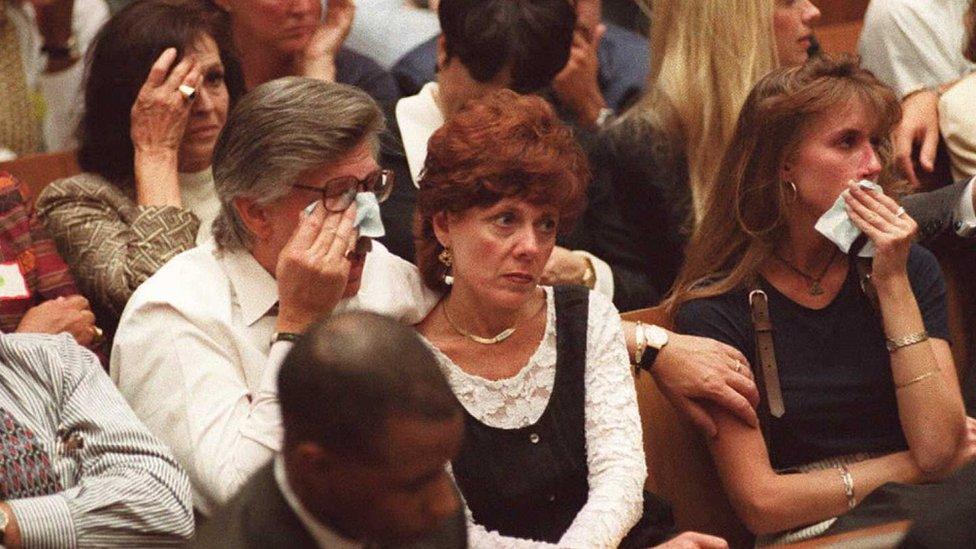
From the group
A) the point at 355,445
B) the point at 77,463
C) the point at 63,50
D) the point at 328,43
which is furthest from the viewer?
the point at 63,50

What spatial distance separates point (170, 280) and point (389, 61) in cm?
190

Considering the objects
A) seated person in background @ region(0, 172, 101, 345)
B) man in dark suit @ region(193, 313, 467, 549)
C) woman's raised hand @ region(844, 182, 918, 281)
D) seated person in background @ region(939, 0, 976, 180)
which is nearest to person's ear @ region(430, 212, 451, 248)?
seated person in background @ region(0, 172, 101, 345)

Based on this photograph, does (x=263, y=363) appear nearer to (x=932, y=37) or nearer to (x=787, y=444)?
(x=787, y=444)

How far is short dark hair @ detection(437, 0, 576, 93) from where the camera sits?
10.5 ft

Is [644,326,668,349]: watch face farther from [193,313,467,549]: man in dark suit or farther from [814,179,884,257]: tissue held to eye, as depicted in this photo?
[193,313,467,549]: man in dark suit

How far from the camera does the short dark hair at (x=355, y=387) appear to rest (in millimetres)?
1557

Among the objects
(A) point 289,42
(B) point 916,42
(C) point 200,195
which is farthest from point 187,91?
(B) point 916,42

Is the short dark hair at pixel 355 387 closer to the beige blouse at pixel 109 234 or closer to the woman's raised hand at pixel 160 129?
the beige blouse at pixel 109 234

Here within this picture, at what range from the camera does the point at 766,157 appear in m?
2.89

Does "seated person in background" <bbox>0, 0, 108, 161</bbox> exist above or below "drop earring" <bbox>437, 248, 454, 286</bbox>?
below

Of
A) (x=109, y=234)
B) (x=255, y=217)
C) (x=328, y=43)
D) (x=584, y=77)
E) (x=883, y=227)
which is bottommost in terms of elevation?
(x=584, y=77)

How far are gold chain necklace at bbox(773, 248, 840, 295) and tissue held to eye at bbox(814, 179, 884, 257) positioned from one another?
93 millimetres

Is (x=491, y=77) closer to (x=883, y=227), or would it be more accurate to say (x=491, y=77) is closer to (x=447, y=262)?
(x=447, y=262)

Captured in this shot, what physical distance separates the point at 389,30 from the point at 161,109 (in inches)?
54.8
